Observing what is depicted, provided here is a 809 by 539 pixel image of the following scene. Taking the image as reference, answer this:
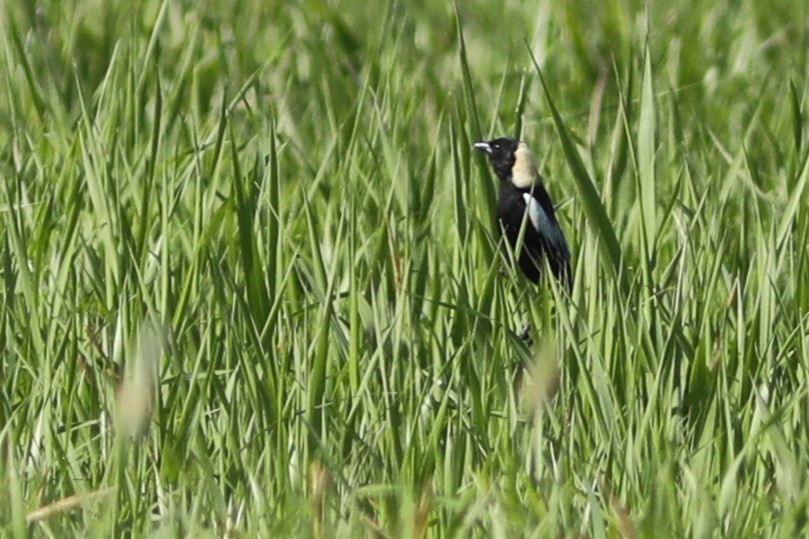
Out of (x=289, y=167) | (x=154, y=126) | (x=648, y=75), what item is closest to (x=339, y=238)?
(x=154, y=126)

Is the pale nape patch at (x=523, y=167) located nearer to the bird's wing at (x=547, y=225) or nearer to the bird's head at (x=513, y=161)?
the bird's head at (x=513, y=161)

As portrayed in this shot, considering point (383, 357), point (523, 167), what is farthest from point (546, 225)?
point (383, 357)

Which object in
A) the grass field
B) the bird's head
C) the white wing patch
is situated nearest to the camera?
the grass field

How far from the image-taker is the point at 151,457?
7.30ft

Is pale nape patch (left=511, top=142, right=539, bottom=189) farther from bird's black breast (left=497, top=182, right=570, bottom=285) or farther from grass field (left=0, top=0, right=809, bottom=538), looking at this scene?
grass field (left=0, top=0, right=809, bottom=538)

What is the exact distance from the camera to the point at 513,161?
3555mm

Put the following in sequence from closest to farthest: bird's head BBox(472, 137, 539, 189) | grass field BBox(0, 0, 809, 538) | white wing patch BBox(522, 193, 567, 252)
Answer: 1. grass field BBox(0, 0, 809, 538)
2. white wing patch BBox(522, 193, 567, 252)
3. bird's head BBox(472, 137, 539, 189)

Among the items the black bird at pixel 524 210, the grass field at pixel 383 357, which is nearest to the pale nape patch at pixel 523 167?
the black bird at pixel 524 210

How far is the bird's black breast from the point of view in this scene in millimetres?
3273

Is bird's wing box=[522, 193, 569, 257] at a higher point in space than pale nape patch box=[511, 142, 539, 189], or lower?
lower

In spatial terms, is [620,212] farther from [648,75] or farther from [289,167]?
[289,167]

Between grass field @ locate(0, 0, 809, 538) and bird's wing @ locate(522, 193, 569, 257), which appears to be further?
bird's wing @ locate(522, 193, 569, 257)

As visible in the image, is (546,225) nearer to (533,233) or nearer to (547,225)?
(547,225)

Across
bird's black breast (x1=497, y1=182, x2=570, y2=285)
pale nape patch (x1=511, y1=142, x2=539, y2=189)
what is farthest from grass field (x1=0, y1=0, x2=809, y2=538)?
pale nape patch (x1=511, y1=142, x2=539, y2=189)
